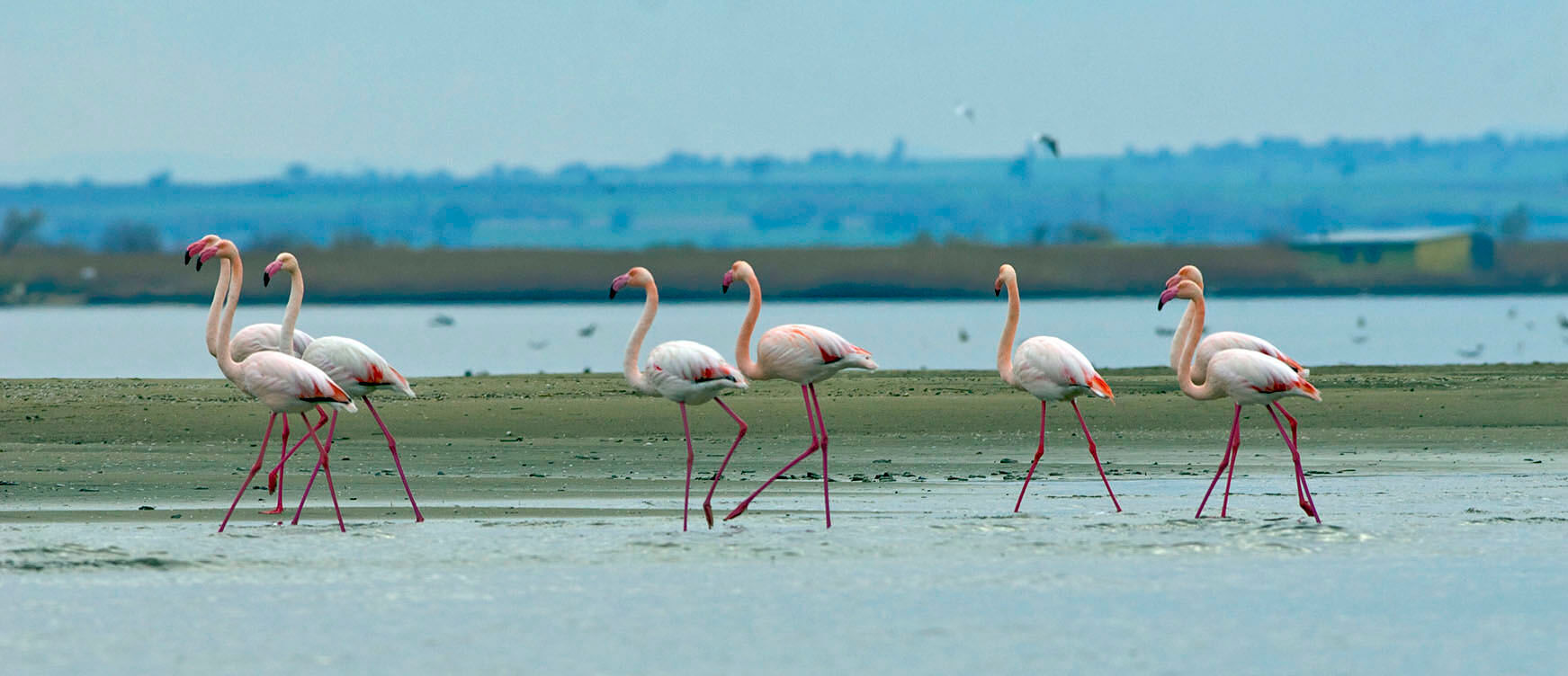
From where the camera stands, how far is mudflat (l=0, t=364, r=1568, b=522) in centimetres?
1499

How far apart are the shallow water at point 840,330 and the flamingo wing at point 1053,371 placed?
19.6 m

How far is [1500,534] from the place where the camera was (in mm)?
12938

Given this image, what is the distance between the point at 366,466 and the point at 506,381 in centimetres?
850

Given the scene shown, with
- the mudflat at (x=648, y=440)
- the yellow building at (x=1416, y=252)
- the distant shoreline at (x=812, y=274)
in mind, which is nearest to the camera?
the mudflat at (x=648, y=440)

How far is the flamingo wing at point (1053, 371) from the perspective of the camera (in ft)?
45.1

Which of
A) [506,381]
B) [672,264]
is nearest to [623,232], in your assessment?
[672,264]

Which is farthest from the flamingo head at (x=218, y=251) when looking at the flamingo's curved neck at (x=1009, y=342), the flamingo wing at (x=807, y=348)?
the flamingo's curved neck at (x=1009, y=342)

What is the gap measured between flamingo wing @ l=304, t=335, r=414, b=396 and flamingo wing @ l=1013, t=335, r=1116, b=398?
397 cm

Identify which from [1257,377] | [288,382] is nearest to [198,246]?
[288,382]

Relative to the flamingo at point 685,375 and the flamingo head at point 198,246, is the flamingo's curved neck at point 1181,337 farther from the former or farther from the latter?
the flamingo head at point 198,246

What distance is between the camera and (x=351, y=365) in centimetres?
1370

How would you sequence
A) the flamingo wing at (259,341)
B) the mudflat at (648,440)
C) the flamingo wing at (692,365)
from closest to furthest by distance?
the flamingo wing at (692,365) < the mudflat at (648,440) < the flamingo wing at (259,341)

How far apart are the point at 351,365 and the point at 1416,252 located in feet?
285

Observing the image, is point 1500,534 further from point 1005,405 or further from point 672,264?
point 672,264
